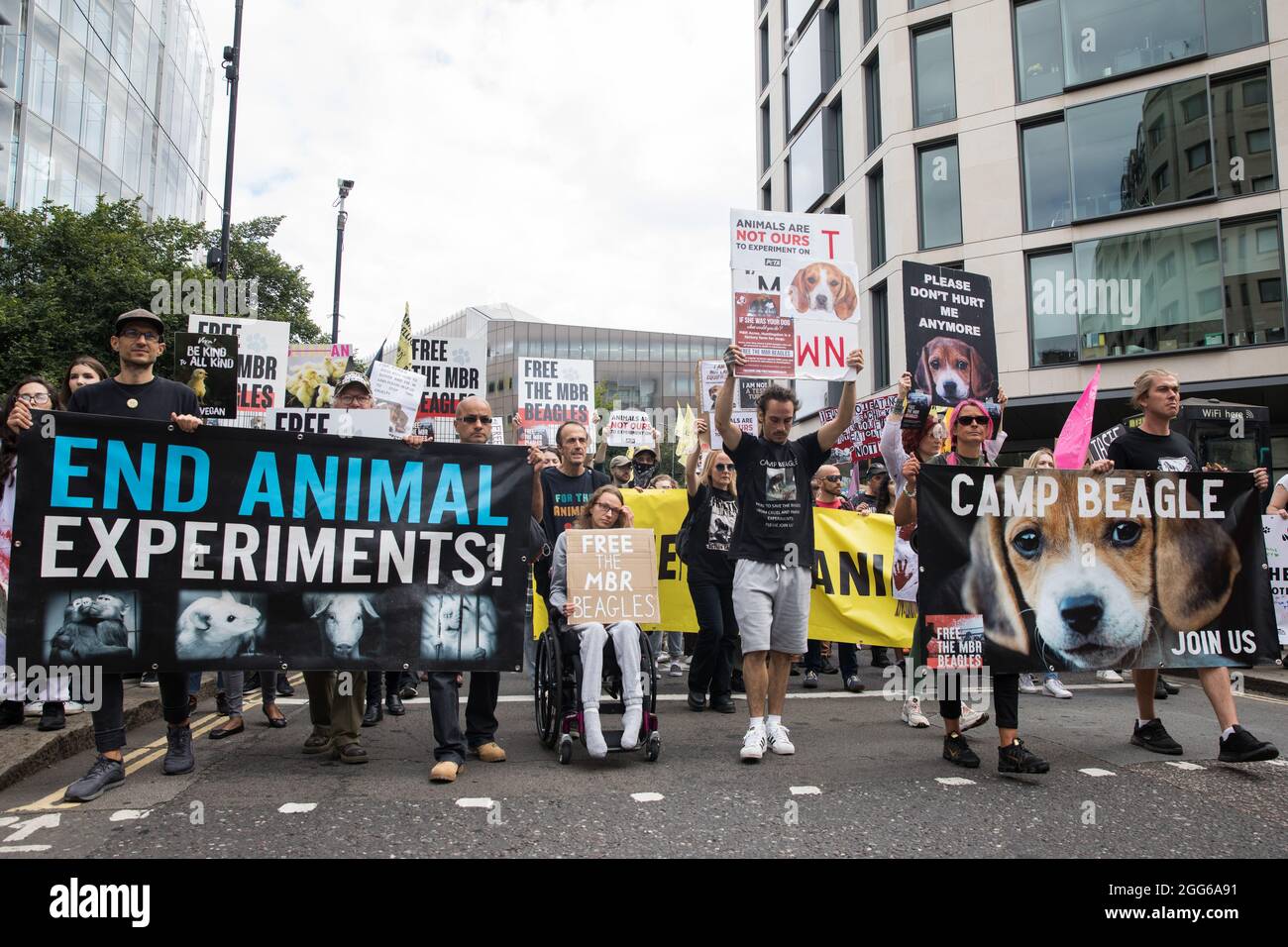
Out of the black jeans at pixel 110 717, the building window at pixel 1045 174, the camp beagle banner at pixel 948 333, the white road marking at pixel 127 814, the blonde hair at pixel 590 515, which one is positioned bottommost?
the white road marking at pixel 127 814

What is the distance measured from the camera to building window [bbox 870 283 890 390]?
25.2 metres

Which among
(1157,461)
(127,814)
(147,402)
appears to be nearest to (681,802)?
(127,814)

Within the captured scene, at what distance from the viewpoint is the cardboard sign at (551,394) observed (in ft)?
45.1

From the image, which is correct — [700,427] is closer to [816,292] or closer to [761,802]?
[816,292]

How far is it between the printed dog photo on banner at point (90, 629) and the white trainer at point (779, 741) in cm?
343

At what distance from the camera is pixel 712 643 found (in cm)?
694

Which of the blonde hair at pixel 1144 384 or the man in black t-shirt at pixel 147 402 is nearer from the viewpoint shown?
the man in black t-shirt at pixel 147 402

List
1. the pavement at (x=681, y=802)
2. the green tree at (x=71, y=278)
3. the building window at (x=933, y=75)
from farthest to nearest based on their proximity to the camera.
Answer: the building window at (x=933, y=75)
the green tree at (x=71, y=278)
the pavement at (x=681, y=802)

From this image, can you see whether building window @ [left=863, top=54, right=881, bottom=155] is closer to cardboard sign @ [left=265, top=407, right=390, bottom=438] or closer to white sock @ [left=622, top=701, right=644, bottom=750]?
cardboard sign @ [left=265, top=407, right=390, bottom=438]

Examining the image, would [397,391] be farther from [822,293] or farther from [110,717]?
[110,717]

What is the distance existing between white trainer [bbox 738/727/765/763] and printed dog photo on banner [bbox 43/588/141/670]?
321cm

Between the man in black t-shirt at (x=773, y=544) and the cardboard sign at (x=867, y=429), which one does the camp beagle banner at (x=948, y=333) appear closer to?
the man in black t-shirt at (x=773, y=544)

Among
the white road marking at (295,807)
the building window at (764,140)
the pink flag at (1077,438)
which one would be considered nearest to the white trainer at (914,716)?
the pink flag at (1077,438)

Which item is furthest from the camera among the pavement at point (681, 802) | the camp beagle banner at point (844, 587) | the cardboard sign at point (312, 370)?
the cardboard sign at point (312, 370)
